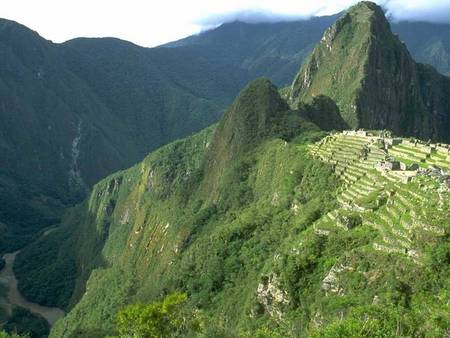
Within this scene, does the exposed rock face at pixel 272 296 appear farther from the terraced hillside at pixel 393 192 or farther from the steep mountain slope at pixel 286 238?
the terraced hillside at pixel 393 192

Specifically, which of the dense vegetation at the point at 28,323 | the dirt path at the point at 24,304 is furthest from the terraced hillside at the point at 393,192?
the dirt path at the point at 24,304

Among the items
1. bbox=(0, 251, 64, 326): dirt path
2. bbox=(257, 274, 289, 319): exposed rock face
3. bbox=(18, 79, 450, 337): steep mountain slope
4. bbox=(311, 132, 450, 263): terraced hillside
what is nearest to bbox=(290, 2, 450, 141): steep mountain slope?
bbox=(18, 79, 450, 337): steep mountain slope

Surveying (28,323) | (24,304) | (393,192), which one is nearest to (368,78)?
(28,323)

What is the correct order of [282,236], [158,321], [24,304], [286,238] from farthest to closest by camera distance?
[24,304], [282,236], [286,238], [158,321]

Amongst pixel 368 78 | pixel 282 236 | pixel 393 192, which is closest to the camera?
pixel 393 192

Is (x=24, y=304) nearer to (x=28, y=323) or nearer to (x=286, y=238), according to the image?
(x=28, y=323)

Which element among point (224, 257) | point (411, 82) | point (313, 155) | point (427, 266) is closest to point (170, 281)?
point (224, 257)

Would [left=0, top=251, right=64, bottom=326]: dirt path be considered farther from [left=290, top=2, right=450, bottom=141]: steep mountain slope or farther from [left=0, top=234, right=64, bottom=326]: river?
[left=290, top=2, right=450, bottom=141]: steep mountain slope
